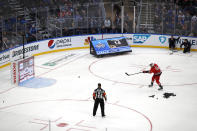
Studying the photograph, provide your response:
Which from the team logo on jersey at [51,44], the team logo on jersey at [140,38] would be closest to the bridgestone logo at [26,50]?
the team logo on jersey at [51,44]

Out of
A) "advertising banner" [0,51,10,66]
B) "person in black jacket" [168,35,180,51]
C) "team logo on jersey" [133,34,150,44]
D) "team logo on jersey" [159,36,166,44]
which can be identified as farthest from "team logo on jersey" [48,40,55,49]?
"person in black jacket" [168,35,180,51]

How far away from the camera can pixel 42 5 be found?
27422mm

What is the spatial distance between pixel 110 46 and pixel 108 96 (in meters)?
8.44

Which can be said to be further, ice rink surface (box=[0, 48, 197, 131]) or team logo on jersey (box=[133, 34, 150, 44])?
team logo on jersey (box=[133, 34, 150, 44])

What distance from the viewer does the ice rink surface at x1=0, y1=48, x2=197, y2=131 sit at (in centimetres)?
1172

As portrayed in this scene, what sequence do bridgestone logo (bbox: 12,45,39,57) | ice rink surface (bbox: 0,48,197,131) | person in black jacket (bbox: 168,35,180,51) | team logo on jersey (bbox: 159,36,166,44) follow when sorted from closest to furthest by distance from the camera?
ice rink surface (bbox: 0,48,197,131)
bridgestone logo (bbox: 12,45,39,57)
person in black jacket (bbox: 168,35,180,51)
team logo on jersey (bbox: 159,36,166,44)

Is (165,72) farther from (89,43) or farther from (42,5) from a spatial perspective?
(42,5)

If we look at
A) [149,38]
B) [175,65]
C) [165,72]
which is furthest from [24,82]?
[149,38]

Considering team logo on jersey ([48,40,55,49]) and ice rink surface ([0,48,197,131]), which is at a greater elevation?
team logo on jersey ([48,40,55,49])

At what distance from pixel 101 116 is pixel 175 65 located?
890 cm

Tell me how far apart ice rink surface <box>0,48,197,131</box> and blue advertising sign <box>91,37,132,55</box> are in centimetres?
52

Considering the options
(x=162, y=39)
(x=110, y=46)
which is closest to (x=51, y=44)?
(x=110, y=46)

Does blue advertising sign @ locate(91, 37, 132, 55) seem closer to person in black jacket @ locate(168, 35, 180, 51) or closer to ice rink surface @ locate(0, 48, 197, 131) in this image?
ice rink surface @ locate(0, 48, 197, 131)

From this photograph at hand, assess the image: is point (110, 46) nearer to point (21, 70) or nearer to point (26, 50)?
point (26, 50)
